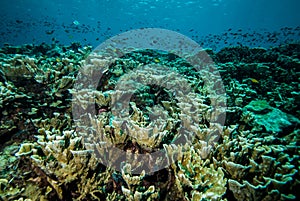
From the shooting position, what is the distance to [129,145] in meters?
2.66

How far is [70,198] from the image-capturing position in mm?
2166

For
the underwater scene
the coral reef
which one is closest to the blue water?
the underwater scene

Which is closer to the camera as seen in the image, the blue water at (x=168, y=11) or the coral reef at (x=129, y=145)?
the coral reef at (x=129, y=145)

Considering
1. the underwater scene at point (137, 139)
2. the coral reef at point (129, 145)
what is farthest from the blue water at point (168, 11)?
the coral reef at point (129, 145)

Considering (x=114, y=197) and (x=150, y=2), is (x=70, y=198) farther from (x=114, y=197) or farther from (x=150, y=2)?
(x=150, y=2)

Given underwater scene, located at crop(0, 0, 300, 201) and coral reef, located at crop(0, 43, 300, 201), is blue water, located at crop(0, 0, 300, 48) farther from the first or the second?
coral reef, located at crop(0, 43, 300, 201)

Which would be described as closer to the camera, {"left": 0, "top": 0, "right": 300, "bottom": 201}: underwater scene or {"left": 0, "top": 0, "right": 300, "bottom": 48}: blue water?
{"left": 0, "top": 0, "right": 300, "bottom": 201}: underwater scene

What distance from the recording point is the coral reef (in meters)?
2.07

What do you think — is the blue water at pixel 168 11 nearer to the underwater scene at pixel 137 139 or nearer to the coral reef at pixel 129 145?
the underwater scene at pixel 137 139

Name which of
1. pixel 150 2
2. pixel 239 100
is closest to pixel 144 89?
pixel 239 100

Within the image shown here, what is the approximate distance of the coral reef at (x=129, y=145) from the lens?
6.78 ft

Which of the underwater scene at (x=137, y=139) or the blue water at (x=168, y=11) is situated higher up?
the blue water at (x=168, y=11)

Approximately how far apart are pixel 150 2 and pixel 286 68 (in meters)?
55.3

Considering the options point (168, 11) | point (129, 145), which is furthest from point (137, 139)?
point (168, 11)
